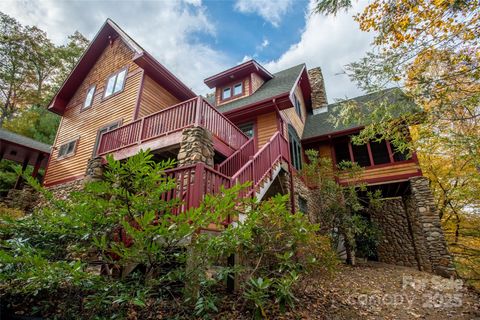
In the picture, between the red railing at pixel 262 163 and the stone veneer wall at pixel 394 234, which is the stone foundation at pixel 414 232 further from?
the red railing at pixel 262 163

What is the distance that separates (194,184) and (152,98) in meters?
7.59

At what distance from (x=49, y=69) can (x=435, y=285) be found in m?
27.8

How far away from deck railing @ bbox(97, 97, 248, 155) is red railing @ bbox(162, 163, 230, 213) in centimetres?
177

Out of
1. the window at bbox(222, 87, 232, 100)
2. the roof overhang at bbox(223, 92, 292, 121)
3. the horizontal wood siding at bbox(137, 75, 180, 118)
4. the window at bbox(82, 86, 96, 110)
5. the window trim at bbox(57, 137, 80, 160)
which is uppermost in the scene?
the window at bbox(222, 87, 232, 100)

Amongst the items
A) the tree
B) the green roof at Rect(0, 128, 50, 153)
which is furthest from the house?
the green roof at Rect(0, 128, 50, 153)

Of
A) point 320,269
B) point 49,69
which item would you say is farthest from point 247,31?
point 49,69

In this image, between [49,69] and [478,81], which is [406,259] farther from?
[49,69]

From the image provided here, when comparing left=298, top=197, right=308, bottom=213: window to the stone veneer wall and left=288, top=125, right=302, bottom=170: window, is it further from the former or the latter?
the stone veneer wall

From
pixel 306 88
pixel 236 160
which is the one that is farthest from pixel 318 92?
pixel 236 160

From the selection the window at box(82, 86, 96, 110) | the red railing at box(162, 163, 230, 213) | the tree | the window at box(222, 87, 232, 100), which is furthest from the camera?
the window at box(222, 87, 232, 100)

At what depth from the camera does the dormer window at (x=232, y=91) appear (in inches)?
479

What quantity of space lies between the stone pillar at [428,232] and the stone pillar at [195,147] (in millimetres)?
8496

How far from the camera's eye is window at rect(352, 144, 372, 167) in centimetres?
1137

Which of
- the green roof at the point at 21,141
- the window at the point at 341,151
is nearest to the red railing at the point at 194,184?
the window at the point at 341,151
